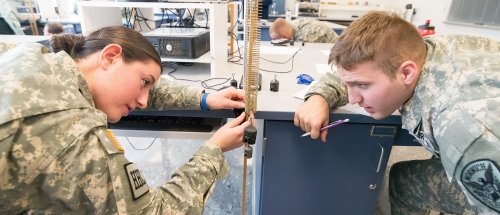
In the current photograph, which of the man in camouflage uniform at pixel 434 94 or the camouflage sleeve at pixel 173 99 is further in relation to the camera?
the camouflage sleeve at pixel 173 99

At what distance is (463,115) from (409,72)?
7.9 inches

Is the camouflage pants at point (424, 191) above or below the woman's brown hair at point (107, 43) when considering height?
below

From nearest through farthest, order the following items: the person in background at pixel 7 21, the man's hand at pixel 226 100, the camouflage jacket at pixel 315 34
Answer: the man's hand at pixel 226 100 → the camouflage jacket at pixel 315 34 → the person in background at pixel 7 21

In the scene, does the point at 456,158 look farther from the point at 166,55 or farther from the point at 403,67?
the point at 166,55

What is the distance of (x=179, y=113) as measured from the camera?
2.94ft

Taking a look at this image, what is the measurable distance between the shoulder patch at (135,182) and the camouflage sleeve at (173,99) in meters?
0.37

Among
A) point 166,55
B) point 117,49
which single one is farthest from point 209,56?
point 117,49

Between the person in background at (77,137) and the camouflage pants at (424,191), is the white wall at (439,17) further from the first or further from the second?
the person in background at (77,137)

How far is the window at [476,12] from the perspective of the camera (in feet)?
8.89

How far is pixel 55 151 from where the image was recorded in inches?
16.5

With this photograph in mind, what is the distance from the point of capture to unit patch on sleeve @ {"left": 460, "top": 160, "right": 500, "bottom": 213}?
0.50 m

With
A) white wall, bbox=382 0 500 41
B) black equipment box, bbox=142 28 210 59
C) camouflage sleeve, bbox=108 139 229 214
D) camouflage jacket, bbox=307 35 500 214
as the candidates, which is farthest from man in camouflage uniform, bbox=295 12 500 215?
white wall, bbox=382 0 500 41

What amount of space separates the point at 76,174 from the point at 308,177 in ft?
2.40

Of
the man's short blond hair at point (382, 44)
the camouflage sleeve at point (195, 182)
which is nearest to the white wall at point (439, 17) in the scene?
the man's short blond hair at point (382, 44)
